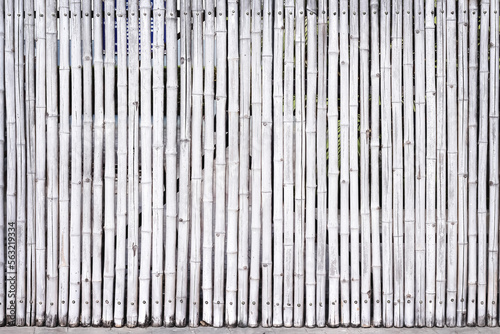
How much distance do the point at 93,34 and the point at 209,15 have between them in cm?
88

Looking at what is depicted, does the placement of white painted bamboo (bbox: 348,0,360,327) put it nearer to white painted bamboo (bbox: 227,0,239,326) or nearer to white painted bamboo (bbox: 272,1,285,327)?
white painted bamboo (bbox: 272,1,285,327)

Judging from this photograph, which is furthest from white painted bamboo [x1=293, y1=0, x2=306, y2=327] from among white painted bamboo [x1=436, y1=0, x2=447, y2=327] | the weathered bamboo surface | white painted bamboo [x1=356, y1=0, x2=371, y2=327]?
white painted bamboo [x1=436, y1=0, x2=447, y2=327]

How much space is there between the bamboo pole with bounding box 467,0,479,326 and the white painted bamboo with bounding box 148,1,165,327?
2.32m

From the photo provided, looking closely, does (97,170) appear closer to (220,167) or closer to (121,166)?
(121,166)

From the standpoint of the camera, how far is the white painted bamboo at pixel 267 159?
3.61 metres

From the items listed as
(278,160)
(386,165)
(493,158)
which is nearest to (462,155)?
(493,158)

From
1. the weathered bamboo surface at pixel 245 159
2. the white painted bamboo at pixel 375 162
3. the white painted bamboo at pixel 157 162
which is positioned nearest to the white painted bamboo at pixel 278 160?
the weathered bamboo surface at pixel 245 159

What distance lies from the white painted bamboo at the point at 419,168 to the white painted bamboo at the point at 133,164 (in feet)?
6.75

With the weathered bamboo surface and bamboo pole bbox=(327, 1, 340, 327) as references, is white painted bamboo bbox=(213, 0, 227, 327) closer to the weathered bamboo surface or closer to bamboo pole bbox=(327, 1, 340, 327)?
the weathered bamboo surface

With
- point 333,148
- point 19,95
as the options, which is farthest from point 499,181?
point 19,95

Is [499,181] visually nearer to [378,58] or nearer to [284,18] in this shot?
[378,58]

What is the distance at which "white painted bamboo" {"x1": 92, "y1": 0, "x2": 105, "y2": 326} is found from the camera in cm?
360

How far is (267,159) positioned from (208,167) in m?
0.45

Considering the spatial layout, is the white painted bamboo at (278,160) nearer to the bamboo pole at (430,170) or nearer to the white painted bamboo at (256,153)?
the white painted bamboo at (256,153)
